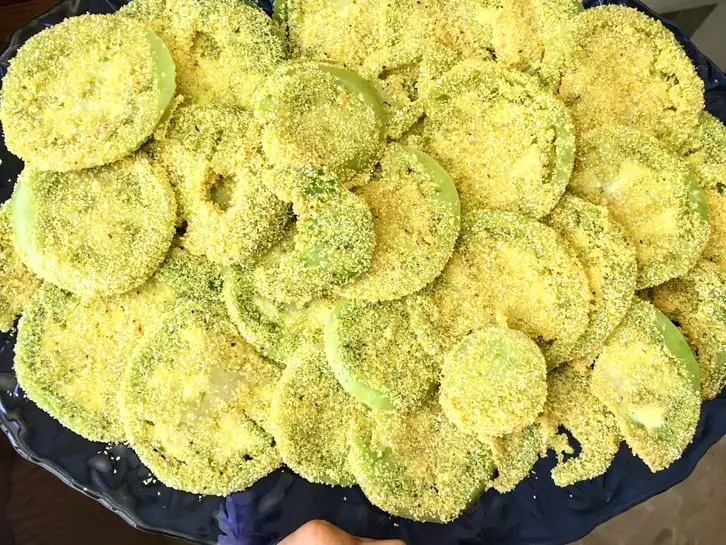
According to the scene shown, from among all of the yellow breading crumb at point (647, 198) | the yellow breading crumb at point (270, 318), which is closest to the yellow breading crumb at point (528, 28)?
the yellow breading crumb at point (647, 198)

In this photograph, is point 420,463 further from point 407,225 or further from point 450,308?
point 407,225

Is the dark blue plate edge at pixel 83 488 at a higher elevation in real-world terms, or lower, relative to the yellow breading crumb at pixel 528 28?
lower

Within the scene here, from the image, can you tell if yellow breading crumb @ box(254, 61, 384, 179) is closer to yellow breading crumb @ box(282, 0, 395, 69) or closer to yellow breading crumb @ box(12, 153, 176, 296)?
yellow breading crumb @ box(282, 0, 395, 69)

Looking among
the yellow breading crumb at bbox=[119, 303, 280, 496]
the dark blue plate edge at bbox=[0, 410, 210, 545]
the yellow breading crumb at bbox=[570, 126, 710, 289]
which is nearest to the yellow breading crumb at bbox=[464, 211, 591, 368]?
the yellow breading crumb at bbox=[570, 126, 710, 289]

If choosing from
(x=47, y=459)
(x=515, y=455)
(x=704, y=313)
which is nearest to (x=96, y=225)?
(x=47, y=459)

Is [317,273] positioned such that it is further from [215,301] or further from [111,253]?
[111,253]

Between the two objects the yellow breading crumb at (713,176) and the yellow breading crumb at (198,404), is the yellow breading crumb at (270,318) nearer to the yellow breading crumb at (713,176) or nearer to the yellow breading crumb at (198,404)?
the yellow breading crumb at (198,404)

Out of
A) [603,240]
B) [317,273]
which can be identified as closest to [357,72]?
[317,273]
